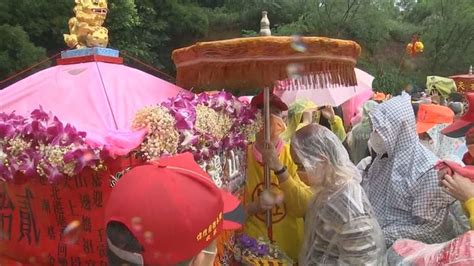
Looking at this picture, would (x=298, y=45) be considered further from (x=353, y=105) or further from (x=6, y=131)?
(x=353, y=105)

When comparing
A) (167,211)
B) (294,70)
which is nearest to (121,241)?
(167,211)

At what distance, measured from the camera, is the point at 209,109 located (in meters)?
2.69

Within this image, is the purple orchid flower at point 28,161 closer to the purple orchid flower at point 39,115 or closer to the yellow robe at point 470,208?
the purple orchid flower at point 39,115

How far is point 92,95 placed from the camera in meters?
2.58

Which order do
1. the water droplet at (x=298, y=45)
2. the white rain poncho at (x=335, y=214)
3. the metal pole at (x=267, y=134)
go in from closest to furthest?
the water droplet at (x=298, y=45)
the white rain poncho at (x=335, y=214)
the metal pole at (x=267, y=134)

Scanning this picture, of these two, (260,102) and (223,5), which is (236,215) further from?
(223,5)

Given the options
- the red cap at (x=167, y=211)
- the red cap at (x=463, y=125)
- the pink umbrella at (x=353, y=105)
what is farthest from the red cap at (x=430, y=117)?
the red cap at (x=167, y=211)

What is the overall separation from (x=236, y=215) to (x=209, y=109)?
79cm

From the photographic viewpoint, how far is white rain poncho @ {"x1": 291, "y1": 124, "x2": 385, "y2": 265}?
8.94ft

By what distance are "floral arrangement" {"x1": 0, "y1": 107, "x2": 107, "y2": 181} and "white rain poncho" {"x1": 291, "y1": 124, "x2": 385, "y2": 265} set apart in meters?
1.09

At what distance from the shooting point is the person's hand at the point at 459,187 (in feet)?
8.30

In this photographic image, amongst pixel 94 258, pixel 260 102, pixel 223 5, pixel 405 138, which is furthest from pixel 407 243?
pixel 223 5

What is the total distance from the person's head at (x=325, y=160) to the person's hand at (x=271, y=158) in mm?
195

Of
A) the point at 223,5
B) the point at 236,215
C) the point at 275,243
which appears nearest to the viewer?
the point at 236,215
